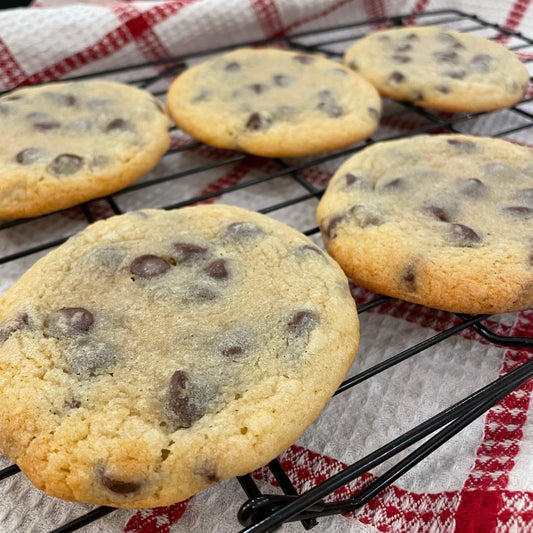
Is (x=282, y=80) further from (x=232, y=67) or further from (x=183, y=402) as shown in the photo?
(x=183, y=402)

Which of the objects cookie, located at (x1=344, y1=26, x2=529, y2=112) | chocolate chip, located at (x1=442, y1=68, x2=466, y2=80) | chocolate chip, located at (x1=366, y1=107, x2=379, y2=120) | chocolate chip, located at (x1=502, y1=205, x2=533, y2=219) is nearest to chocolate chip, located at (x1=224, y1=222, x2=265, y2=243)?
chocolate chip, located at (x1=502, y1=205, x2=533, y2=219)

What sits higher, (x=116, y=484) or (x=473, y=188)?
(x=473, y=188)

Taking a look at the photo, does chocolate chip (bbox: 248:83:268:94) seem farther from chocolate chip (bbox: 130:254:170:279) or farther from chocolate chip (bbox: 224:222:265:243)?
chocolate chip (bbox: 130:254:170:279)

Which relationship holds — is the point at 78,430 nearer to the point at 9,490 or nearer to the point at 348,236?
the point at 9,490

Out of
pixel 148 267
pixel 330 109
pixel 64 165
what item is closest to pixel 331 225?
pixel 148 267

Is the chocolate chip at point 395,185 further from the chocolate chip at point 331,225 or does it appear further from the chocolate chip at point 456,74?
the chocolate chip at point 456,74

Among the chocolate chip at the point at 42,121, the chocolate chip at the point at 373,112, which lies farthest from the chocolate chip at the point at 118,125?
the chocolate chip at the point at 373,112

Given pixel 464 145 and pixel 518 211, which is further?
pixel 464 145
